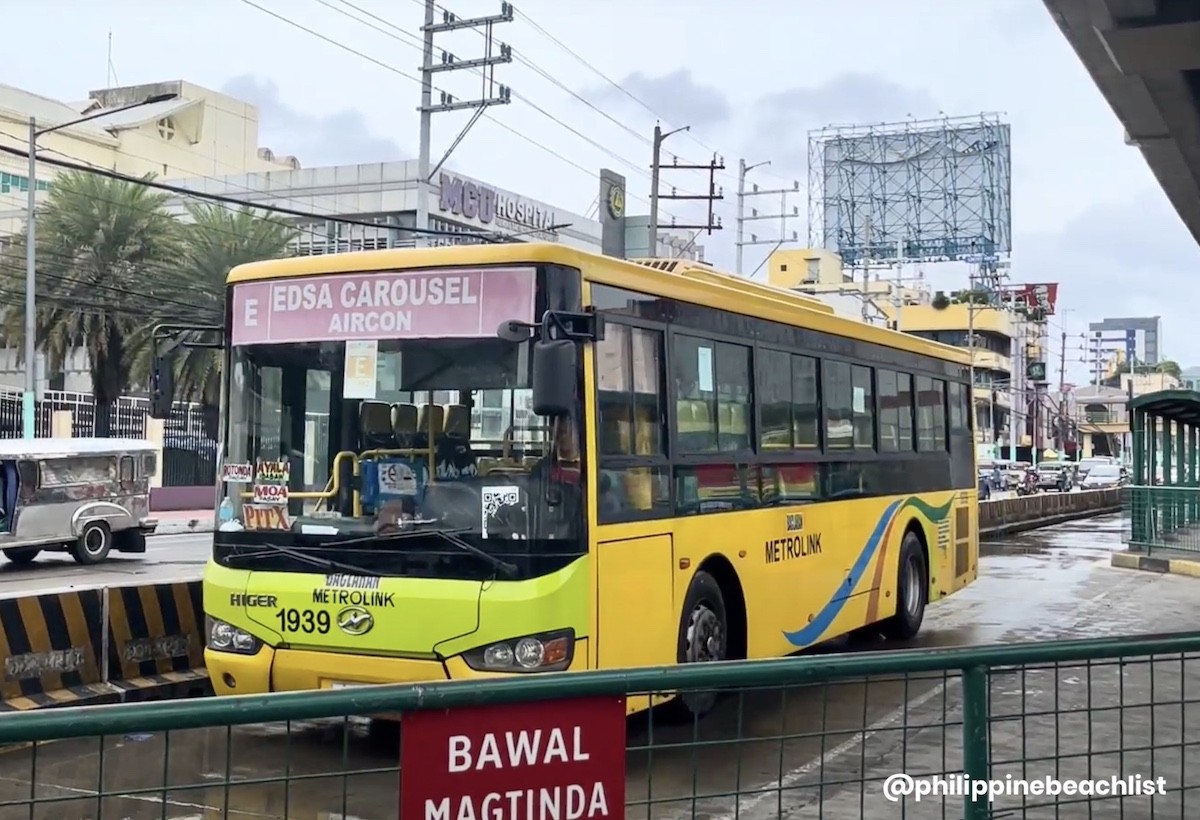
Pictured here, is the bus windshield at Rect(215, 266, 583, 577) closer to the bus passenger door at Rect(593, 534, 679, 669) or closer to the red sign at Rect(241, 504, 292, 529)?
the red sign at Rect(241, 504, 292, 529)

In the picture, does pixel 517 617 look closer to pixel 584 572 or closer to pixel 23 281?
pixel 584 572

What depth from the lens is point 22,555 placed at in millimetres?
21734

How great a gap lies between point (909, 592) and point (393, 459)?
23.0 ft

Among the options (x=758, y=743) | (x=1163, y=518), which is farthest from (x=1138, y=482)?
(x=758, y=743)

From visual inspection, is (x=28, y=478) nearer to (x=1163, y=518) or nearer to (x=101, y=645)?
(x=101, y=645)

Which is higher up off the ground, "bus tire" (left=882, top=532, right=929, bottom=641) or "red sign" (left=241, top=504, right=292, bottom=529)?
"red sign" (left=241, top=504, right=292, bottom=529)

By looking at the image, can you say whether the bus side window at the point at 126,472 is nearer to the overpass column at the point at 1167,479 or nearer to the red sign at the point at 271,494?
the red sign at the point at 271,494

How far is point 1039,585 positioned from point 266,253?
26590mm

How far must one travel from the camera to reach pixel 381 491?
7.23 metres

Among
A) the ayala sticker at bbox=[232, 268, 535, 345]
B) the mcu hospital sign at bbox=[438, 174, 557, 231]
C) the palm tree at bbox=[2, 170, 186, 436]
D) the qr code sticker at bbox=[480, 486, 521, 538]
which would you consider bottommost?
the qr code sticker at bbox=[480, 486, 521, 538]

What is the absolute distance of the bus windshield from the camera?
276 inches

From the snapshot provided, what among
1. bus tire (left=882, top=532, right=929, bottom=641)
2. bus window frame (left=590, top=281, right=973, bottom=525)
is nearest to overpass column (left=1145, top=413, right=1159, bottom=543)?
bus window frame (left=590, top=281, right=973, bottom=525)

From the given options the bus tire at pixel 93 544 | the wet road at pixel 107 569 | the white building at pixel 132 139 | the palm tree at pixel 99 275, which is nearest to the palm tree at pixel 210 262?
the palm tree at pixel 99 275

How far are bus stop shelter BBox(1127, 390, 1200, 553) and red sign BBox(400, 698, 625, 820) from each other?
68.2 ft
